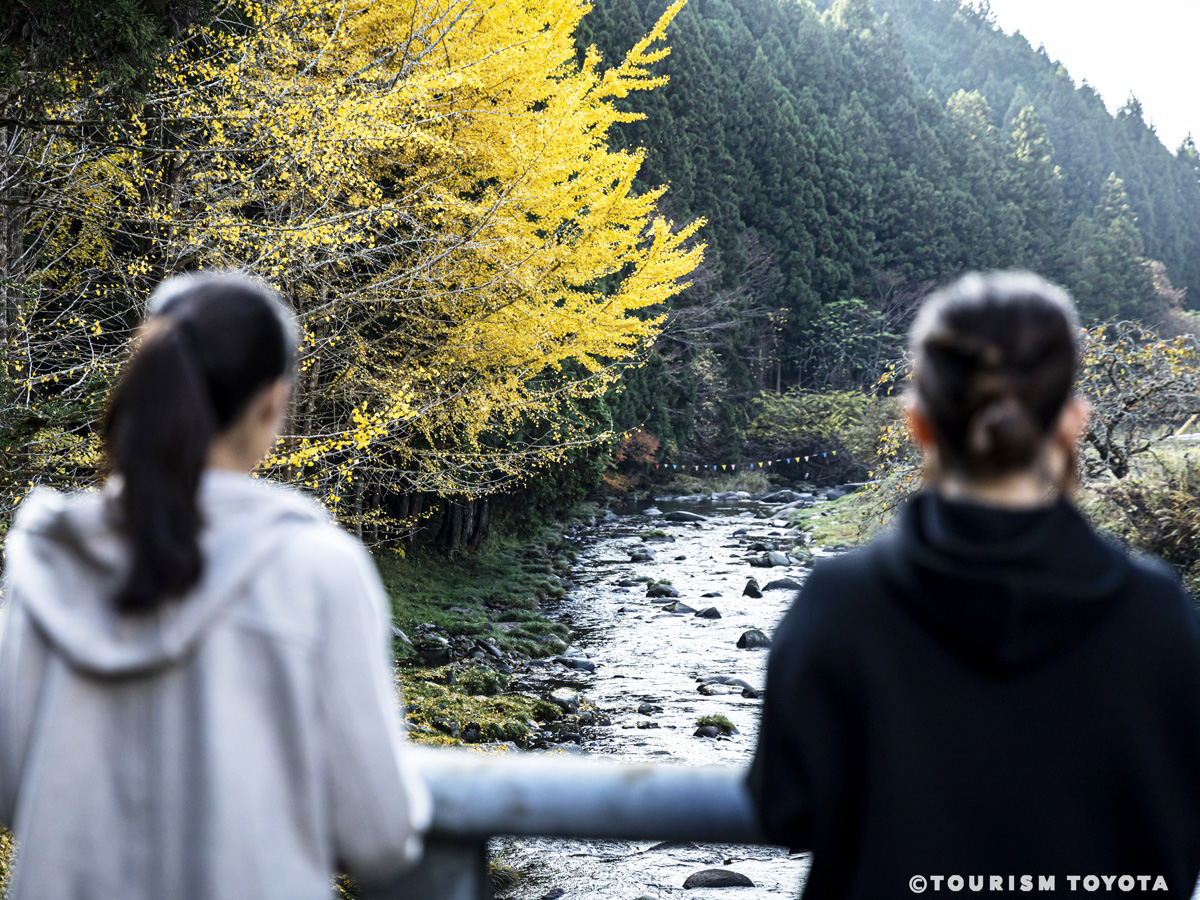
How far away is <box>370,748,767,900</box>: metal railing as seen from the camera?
976 mm

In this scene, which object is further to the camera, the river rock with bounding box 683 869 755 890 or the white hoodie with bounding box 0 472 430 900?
A: the river rock with bounding box 683 869 755 890

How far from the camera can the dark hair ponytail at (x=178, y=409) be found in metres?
0.85

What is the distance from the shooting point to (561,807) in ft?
3.22

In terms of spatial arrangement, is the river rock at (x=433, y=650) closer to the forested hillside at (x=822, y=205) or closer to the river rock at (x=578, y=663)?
the river rock at (x=578, y=663)

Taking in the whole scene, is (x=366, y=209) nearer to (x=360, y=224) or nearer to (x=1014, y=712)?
(x=360, y=224)

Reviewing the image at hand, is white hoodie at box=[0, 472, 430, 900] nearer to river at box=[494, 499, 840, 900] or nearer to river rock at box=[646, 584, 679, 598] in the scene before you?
river at box=[494, 499, 840, 900]

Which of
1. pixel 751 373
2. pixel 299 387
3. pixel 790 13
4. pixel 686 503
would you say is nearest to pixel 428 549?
pixel 299 387

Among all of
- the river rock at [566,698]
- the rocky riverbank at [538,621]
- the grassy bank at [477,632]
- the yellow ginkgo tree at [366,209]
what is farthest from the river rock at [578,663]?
the yellow ginkgo tree at [366,209]

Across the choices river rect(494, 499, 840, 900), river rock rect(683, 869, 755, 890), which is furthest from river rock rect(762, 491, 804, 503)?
river rock rect(683, 869, 755, 890)

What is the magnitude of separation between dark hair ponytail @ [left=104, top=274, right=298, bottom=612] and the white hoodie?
0.03m

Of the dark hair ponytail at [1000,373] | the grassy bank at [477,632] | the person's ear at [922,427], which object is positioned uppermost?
the dark hair ponytail at [1000,373]

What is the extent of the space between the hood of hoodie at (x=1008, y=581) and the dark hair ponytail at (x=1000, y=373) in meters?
0.05

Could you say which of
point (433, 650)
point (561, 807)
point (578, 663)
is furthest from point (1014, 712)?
point (433, 650)

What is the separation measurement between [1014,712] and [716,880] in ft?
14.9
